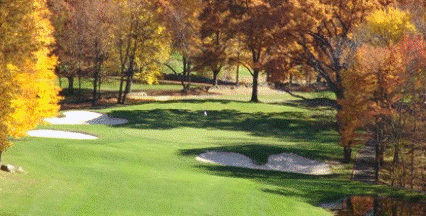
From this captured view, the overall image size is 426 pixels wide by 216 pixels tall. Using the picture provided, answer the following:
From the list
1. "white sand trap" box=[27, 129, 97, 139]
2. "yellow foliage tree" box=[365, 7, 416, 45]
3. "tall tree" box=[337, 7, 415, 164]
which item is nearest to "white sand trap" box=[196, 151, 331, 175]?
"tall tree" box=[337, 7, 415, 164]

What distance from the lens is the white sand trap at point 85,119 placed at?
6059cm

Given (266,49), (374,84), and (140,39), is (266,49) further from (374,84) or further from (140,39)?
(374,84)

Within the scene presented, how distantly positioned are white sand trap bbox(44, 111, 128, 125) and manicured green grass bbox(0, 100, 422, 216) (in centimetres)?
163

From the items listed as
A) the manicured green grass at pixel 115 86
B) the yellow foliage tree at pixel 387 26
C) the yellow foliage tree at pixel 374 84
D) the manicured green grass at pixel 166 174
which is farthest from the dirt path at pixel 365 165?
the manicured green grass at pixel 115 86

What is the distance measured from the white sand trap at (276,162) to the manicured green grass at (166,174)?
0.88m

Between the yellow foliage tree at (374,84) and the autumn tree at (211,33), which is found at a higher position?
the autumn tree at (211,33)

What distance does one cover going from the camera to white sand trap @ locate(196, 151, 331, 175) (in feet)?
146

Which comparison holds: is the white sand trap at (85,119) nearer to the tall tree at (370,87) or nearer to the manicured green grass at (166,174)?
the manicured green grass at (166,174)

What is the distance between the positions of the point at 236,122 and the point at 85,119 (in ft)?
50.6

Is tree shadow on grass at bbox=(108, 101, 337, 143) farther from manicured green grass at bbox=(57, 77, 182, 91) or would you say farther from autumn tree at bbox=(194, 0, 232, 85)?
manicured green grass at bbox=(57, 77, 182, 91)

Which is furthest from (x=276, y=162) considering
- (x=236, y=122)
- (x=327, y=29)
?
(x=236, y=122)

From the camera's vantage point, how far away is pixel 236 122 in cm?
6656

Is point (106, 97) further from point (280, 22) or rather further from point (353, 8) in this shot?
point (353, 8)

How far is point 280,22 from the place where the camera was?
6234 cm
